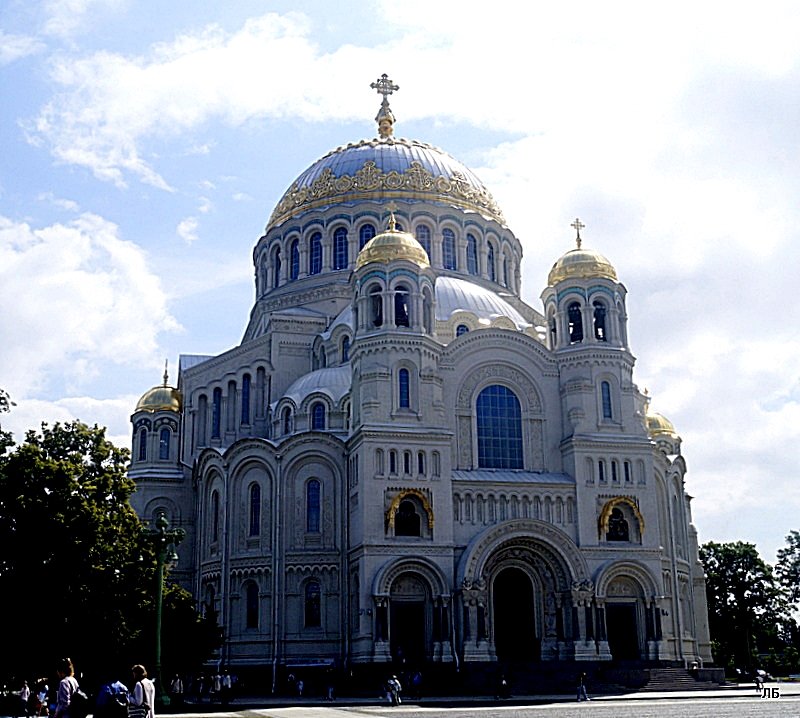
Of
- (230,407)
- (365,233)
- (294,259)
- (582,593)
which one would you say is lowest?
(582,593)

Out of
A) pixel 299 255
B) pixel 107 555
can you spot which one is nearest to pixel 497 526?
pixel 107 555

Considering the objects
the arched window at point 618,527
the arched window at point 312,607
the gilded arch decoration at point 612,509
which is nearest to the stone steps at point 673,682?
the arched window at point 618,527

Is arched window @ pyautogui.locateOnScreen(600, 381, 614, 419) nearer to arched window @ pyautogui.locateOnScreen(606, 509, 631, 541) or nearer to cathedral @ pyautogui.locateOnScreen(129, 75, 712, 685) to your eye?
cathedral @ pyautogui.locateOnScreen(129, 75, 712, 685)

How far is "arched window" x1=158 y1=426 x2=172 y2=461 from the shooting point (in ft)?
158

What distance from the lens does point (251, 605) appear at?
39.4 metres

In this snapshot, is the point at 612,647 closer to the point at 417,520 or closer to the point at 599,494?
the point at 599,494

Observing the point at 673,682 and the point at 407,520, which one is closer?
the point at 673,682

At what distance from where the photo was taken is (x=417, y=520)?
A: 37312 millimetres

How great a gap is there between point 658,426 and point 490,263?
11398mm

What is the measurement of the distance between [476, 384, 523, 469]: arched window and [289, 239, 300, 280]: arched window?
14993 mm

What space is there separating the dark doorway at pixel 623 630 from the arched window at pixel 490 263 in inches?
743

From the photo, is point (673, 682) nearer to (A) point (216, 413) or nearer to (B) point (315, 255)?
(A) point (216, 413)

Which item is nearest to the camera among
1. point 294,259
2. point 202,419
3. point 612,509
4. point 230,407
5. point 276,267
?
point 612,509

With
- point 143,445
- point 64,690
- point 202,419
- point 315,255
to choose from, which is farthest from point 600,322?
point 64,690
